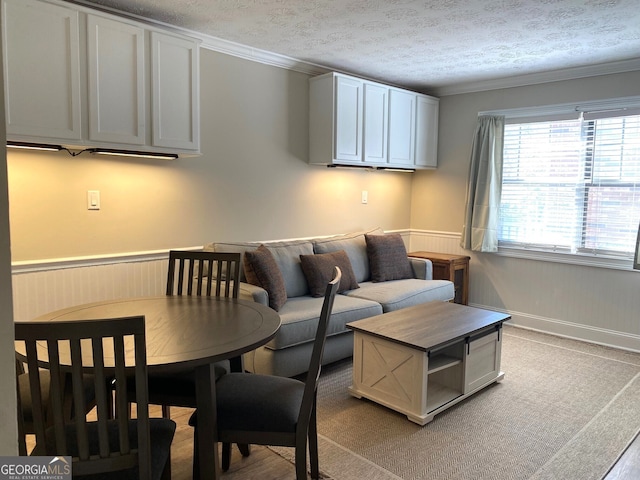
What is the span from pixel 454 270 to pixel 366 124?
5.80 feet

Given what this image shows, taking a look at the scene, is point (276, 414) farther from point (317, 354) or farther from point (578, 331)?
point (578, 331)

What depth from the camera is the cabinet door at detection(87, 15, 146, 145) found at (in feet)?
9.29

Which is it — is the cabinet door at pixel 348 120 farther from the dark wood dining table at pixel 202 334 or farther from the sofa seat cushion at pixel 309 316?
the dark wood dining table at pixel 202 334

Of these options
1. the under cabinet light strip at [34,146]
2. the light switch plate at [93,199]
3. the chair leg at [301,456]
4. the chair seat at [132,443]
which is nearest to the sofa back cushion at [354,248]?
the light switch plate at [93,199]

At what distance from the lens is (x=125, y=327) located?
1.34 meters

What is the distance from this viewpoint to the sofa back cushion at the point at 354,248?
430 centimetres

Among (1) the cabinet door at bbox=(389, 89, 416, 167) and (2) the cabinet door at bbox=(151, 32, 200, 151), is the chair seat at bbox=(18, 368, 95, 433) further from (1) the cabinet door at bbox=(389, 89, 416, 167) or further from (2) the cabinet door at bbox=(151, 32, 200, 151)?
(1) the cabinet door at bbox=(389, 89, 416, 167)

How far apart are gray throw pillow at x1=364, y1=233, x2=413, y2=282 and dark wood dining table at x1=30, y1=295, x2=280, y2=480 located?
7.34 feet

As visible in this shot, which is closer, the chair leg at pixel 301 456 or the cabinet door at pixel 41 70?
the chair leg at pixel 301 456

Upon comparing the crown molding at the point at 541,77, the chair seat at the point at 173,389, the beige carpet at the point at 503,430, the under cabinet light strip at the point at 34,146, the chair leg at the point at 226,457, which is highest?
the crown molding at the point at 541,77

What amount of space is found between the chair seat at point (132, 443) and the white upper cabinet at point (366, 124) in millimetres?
3052

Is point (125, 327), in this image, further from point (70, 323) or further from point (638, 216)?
point (638, 216)

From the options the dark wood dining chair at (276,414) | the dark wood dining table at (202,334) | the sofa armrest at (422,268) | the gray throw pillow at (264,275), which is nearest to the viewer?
the dark wood dining table at (202,334)

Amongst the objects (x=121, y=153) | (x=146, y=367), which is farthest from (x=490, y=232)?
(x=146, y=367)
